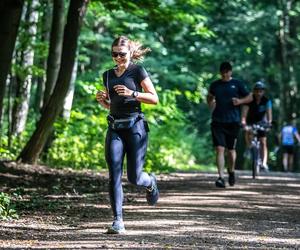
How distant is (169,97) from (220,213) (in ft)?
42.5

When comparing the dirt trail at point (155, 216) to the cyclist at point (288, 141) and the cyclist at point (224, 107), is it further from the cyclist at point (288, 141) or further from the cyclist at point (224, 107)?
the cyclist at point (288, 141)

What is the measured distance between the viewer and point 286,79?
127 feet

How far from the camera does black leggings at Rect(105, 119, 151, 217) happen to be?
28.2 feet

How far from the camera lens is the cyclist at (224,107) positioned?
14.9 meters

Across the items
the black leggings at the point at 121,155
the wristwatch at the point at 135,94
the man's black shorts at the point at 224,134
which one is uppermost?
the wristwatch at the point at 135,94

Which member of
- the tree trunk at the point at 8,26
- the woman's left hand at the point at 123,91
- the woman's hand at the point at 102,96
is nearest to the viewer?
the woman's left hand at the point at 123,91

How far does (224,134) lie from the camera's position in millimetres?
15094

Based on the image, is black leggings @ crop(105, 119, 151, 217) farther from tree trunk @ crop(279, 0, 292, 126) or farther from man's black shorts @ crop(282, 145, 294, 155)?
tree trunk @ crop(279, 0, 292, 126)

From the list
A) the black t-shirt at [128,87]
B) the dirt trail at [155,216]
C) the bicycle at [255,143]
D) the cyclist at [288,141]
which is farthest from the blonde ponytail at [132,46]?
the cyclist at [288,141]

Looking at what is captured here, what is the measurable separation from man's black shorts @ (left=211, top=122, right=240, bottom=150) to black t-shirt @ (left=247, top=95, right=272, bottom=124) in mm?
3648

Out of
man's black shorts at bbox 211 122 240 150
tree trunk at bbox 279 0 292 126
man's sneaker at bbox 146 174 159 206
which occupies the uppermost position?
tree trunk at bbox 279 0 292 126

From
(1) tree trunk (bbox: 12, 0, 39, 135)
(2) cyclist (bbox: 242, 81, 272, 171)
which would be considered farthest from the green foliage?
(1) tree trunk (bbox: 12, 0, 39, 135)

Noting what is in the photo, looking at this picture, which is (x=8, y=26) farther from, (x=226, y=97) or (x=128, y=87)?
(x=128, y=87)

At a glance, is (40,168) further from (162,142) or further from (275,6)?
(275,6)
